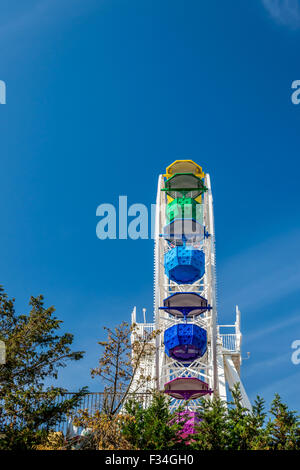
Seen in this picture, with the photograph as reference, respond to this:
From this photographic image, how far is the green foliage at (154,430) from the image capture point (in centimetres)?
1588

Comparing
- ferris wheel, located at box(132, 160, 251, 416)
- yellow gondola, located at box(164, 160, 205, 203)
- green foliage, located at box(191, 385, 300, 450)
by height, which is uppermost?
yellow gondola, located at box(164, 160, 205, 203)

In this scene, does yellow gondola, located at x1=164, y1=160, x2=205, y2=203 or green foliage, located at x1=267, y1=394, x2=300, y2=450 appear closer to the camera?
green foliage, located at x1=267, y1=394, x2=300, y2=450

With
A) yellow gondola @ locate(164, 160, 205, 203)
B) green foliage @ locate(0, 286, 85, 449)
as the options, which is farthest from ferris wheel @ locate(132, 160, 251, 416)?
green foliage @ locate(0, 286, 85, 449)

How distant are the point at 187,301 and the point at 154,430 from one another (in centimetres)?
1536

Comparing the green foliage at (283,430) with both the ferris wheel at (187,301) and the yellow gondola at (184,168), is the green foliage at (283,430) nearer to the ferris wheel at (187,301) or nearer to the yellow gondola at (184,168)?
the ferris wheel at (187,301)

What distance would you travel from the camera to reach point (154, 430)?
16.2 metres

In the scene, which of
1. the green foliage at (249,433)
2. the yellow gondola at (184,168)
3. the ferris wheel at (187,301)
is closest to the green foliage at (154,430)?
the green foliage at (249,433)

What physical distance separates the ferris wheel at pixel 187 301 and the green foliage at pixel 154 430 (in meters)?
10.9

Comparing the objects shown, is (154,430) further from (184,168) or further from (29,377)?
(184,168)

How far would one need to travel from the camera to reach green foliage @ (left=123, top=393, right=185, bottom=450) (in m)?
15.9

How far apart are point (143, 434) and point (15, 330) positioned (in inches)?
241

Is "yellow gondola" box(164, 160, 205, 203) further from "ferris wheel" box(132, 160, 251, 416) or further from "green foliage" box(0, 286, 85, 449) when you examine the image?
"green foliage" box(0, 286, 85, 449)

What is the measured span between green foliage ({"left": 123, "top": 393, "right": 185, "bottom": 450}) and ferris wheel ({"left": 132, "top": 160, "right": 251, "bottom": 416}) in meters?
10.9
